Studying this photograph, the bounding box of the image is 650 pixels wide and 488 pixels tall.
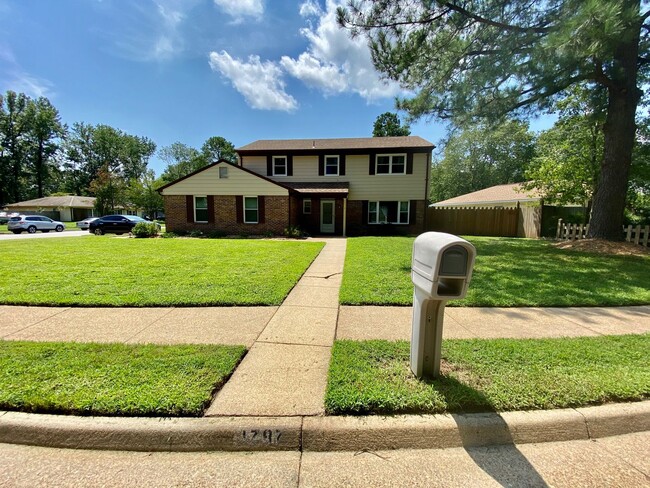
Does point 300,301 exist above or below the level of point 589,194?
below

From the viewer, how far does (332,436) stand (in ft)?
6.89

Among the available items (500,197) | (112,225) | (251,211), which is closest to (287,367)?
(251,211)

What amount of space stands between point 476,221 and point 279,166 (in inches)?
531

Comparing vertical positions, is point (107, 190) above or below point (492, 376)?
above

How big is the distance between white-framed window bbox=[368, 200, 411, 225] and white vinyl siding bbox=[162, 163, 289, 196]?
5707mm

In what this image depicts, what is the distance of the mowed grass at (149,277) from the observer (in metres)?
4.98

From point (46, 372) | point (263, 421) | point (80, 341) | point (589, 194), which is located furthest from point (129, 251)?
point (589, 194)

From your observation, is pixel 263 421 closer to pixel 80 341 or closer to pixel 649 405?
pixel 80 341

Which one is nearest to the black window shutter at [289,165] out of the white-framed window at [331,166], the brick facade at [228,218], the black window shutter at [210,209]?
the white-framed window at [331,166]

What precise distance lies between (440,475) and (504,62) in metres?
10.6

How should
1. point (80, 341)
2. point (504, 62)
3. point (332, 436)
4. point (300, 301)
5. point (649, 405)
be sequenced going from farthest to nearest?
1. point (504, 62)
2. point (300, 301)
3. point (80, 341)
4. point (649, 405)
5. point (332, 436)

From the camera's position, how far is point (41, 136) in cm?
5075

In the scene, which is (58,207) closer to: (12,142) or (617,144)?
(12,142)

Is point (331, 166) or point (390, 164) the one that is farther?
point (331, 166)
